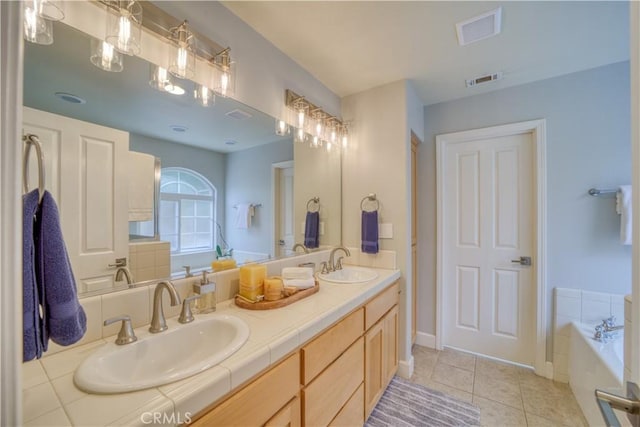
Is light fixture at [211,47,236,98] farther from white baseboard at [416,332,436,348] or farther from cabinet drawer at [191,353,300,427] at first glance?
white baseboard at [416,332,436,348]

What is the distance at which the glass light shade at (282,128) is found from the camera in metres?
1.75

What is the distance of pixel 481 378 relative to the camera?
2066 mm

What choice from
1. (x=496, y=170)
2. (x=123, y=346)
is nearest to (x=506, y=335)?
(x=496, y=170)

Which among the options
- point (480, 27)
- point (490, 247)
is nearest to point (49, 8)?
point (480, 27)

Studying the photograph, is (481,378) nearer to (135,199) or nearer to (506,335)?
(506,335)

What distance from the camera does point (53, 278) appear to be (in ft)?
1.91

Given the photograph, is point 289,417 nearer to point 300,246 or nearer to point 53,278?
point 53,278

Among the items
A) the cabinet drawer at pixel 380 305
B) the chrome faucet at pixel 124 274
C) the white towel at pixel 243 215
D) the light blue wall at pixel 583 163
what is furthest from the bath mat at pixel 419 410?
the chrome faucet at pixel 124 274

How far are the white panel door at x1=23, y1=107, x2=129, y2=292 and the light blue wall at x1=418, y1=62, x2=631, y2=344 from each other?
2.81 meters

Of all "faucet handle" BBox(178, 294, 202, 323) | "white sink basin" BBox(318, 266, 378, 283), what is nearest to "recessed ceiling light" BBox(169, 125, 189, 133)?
"faucet handle" BBox(178, 294, 202, 323)

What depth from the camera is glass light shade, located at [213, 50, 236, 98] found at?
1.31 meters

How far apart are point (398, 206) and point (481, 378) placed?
155 cm

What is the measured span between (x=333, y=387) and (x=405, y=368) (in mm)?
1188

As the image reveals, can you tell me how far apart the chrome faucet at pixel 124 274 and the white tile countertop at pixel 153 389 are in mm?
198
